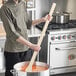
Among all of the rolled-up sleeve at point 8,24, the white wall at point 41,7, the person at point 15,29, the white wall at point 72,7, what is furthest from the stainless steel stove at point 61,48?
the rolled-up sleeve at point 8,24

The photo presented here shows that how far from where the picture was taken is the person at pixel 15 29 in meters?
2.13

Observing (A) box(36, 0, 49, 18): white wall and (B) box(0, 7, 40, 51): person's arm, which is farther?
(A) box(36, 0, 49, 18): white wall

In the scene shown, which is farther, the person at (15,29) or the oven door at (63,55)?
the oven door at (63,55)

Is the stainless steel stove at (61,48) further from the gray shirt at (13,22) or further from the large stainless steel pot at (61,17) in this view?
the gray shirt at (13,22)

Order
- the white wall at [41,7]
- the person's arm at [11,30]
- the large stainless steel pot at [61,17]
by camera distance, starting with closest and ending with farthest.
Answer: the person's arm at [11,30], the large stainless steel pot at [61,17], the white wall at [41,7]

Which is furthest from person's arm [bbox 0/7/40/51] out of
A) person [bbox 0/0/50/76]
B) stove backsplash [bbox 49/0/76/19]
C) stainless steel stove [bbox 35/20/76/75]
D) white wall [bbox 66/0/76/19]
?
white wall [bbox 66/0/76/19]

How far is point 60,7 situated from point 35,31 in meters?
0.75

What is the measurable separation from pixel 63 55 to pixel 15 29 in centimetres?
129

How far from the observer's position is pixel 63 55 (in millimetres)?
3400

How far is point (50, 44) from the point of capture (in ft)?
10.7

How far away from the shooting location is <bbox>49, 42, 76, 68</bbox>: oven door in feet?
10.9

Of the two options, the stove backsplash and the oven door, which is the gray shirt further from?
the stove backsplash

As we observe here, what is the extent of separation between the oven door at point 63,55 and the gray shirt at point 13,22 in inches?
39.2

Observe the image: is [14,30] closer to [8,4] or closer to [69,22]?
[8,4]
